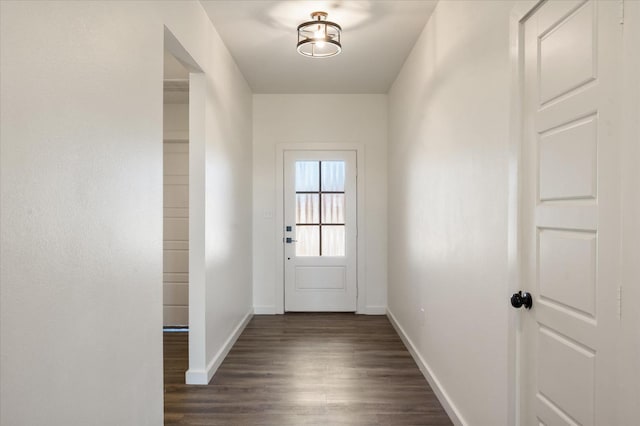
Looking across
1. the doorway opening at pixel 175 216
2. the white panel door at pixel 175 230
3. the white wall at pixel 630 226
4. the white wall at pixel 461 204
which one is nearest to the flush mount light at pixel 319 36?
the white wall at pixel 461 204

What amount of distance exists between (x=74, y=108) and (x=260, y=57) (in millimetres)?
2723

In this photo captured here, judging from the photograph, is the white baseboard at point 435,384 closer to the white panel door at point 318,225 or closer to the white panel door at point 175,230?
the white panel door at point 318,225

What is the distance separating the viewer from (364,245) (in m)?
5.01

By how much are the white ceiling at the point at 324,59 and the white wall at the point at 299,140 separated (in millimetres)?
234

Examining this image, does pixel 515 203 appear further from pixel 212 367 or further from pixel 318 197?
pixel 318 197

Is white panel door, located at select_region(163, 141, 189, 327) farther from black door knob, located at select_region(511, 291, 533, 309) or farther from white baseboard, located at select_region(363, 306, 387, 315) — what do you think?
black door knob, located at select_region(511, 291, 533, 309)

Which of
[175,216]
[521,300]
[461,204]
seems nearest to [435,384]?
[461,204]

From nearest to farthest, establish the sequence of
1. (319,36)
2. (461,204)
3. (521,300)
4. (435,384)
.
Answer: (521,300) → (461,204) → (435,384) → (319,36)

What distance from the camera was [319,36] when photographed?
3.05 m

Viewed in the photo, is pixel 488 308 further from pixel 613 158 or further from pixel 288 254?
pixel 288 254

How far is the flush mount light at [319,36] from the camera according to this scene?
9.76ft

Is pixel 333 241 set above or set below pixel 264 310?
above

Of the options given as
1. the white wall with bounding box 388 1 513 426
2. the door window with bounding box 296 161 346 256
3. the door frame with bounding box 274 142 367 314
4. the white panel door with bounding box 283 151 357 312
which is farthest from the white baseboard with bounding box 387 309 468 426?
the door window with bounding box 296 161 346 256

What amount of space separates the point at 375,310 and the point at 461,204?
2.96 m
